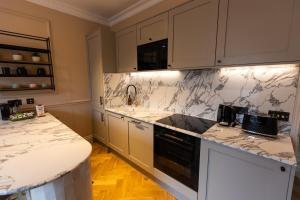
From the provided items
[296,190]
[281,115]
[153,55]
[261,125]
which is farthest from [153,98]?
[296,190]

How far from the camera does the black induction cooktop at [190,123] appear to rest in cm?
160

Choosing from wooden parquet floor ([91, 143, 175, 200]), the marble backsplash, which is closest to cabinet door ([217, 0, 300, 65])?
the marble backsplash

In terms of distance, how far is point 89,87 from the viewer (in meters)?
3.09

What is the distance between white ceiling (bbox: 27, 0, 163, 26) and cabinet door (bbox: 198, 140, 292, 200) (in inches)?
87.8

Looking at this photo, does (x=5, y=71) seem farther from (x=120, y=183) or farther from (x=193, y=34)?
(x=193, y=34)

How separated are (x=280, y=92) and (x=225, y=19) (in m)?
0.89

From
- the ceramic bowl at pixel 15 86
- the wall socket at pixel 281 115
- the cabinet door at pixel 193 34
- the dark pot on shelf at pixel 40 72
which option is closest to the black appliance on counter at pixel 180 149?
the wall socket at pixel 281 115

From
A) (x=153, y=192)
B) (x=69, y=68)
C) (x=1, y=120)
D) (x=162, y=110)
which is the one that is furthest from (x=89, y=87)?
(x=153, y=192)

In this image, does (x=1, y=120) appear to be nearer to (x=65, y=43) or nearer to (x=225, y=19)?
(x=65, y=43)

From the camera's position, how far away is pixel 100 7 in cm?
265

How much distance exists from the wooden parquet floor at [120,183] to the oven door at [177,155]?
32 cm

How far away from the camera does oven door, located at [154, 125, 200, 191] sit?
1.53m

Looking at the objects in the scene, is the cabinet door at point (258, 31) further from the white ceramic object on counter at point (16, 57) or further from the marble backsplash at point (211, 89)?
the white ceramic object on counter at point (16, 57)

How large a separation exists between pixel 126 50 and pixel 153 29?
0.65 meters
